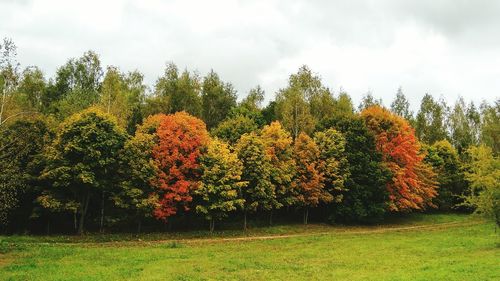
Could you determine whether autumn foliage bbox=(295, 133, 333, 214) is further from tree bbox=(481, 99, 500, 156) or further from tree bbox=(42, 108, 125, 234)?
tree bbox=(481, 99, 500, 156)

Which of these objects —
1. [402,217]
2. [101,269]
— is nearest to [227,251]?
[101,269]

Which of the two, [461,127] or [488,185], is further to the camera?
[461,127]

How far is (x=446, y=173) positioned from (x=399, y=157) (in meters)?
23.7

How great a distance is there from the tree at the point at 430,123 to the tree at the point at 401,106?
4318mm

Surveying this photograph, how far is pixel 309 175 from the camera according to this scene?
204 ft

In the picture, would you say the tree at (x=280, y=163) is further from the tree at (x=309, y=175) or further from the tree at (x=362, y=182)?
the tree at (x=362, y=182)

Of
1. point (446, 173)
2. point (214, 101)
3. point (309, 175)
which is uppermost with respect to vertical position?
point (214, 101)

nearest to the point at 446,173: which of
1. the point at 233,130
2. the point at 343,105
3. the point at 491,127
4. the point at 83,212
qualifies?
the point at 491,127

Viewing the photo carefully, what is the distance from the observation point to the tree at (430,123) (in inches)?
4250

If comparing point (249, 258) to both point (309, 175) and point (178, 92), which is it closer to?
point (309, 175)

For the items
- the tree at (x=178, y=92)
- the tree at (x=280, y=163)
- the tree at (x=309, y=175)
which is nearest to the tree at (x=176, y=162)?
the tree at (x=280, y=163)

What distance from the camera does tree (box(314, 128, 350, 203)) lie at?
62.8 m

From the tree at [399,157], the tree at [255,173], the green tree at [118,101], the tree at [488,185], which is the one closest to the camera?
the tree at [488,185]

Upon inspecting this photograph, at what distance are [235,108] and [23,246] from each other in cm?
5289
